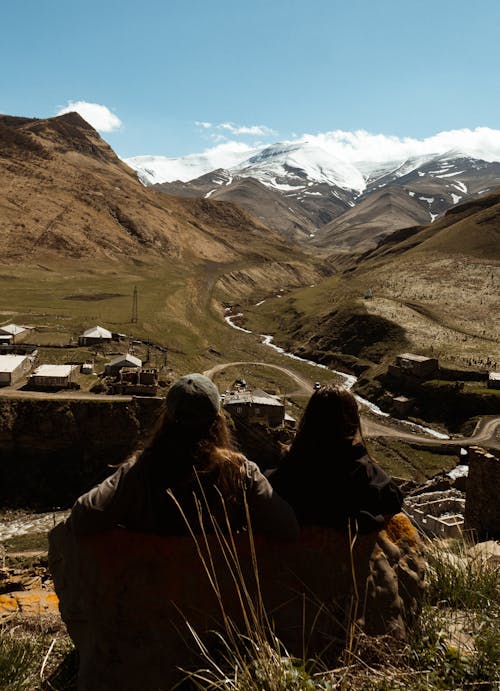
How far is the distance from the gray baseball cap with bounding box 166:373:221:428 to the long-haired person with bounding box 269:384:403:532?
38.7 inches

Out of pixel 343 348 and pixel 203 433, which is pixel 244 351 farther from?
pixel 203 433

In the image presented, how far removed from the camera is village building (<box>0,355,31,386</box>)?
41.1 metres

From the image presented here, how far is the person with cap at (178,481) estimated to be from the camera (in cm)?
419

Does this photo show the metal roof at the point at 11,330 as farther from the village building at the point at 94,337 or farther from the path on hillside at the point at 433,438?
the path on hillside at the point at 433,438

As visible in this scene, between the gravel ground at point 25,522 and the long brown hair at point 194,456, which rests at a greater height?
the long brown hair at point 194,456

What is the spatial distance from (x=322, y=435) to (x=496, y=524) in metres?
16.6

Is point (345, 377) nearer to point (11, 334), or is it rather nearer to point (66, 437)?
point (11, 334)

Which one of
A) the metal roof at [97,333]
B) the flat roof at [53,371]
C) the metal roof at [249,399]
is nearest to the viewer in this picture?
the flat roof at [53,371]

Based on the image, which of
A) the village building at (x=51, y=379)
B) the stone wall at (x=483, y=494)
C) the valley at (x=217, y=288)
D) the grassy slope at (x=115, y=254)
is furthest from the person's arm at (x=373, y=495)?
the grassy slope at (x=115, y=254)

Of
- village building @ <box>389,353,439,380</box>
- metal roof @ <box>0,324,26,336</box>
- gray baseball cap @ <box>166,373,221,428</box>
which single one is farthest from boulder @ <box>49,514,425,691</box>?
village building @ <box>389,353,439,380</box>

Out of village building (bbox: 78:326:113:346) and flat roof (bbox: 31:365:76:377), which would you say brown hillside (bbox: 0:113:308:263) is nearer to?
village building (bbox: 78:326:113:346)

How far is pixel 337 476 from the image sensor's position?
15.3ft

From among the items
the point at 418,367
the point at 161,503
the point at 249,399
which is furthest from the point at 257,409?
the point at 161,503

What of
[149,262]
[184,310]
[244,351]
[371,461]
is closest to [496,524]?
[371,461]
